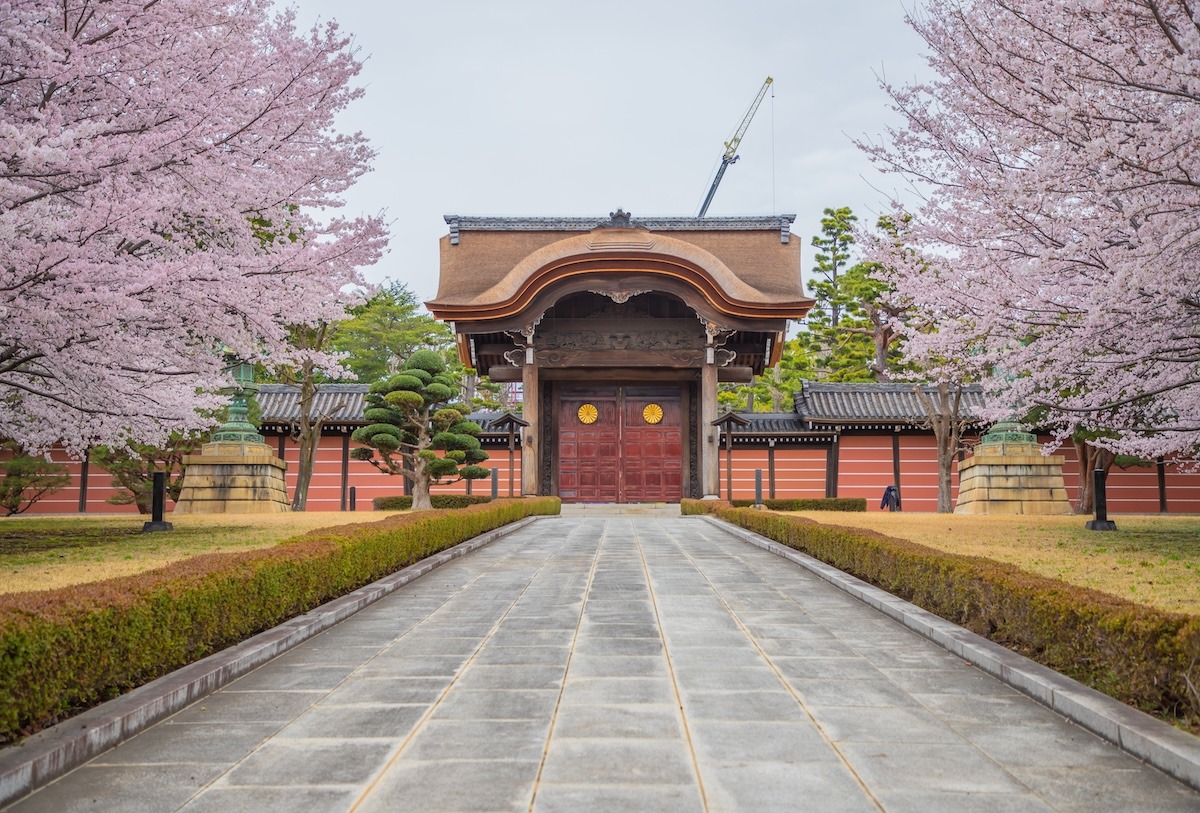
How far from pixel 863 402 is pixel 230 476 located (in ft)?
61.1

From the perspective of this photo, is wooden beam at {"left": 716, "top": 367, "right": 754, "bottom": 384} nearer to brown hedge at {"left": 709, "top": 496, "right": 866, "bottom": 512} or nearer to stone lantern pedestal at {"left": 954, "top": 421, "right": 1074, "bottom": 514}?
→ brown hedge at {"left": 709, "top": 496, "right": 866, "bottom": 512}

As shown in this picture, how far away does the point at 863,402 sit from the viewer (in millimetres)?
27797

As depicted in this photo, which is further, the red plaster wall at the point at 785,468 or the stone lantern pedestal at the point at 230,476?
the red plaster wall at the point at 785,468

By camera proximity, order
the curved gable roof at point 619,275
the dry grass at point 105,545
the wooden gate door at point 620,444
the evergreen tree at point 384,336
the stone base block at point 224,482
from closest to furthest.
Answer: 1. the dry grass at point 105,545
2. the stone base block at point 224,482
3. the curved gable roof at point 619,275
4. the wooden gate door at point 620,444
5. the evergreen tree at point 384,336

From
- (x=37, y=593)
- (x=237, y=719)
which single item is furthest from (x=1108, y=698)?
(x=37, y=593)

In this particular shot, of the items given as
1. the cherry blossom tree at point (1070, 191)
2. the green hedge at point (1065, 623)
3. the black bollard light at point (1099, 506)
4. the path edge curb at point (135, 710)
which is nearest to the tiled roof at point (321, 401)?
the black bollard light at point (1099, 506)

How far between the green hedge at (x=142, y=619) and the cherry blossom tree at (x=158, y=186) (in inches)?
107

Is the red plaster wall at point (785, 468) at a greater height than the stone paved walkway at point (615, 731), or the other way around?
the red plaster wall at point (785, 468)

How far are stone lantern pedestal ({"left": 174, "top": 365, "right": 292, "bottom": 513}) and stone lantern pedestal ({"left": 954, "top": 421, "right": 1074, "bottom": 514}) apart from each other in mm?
16188

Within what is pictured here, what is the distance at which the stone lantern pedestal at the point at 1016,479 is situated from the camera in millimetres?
18656

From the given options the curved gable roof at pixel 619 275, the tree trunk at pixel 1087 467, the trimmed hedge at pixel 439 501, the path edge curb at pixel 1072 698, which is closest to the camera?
the path edge curb at pixel 1072 698

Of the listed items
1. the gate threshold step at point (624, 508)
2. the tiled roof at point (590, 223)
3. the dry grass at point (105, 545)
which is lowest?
the gate threshold step at point (624, 508)

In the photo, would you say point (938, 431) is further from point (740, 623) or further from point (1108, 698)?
point (1108, 698)

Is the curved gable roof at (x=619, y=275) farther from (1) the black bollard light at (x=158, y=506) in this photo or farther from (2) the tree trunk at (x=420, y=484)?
(1) the black bollard light at (x=158, y=506)
